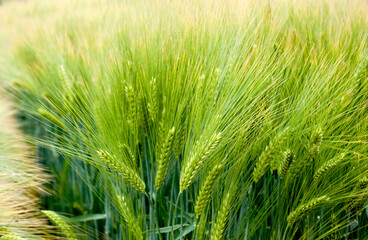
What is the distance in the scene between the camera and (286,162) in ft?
2.08

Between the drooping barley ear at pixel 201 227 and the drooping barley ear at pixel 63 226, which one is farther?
the drooping barley ear at pixel 63 226

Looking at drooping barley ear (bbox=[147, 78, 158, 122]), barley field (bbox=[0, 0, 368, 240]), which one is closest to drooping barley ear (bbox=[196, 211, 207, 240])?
barley field (bbox=[0, 0, 368, 240])

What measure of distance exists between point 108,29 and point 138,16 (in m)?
0.10

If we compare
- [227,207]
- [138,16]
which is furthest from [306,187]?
[138,16]

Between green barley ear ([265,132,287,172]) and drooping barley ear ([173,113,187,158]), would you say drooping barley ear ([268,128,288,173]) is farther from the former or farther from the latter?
drooping barley ear ([173,113,187,158])

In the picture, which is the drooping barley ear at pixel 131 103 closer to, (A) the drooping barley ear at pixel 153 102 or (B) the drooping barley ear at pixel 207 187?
(A) the drooping barley ear at pixel 153 102

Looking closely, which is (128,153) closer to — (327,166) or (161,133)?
(161,133)

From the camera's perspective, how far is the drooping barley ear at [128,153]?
2.21 ft

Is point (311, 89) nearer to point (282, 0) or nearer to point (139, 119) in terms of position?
point (139, 119)

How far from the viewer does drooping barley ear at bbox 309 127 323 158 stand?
62 centimetres

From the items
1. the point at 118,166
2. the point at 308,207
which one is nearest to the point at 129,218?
the point at 118,166

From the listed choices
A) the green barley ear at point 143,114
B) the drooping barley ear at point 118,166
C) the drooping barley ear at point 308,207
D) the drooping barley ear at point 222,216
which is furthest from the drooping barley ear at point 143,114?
the drooping barley ear at point 308,207

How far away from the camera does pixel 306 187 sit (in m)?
0.71

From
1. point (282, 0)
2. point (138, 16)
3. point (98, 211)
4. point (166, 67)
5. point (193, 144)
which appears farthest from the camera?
point (98, 211)
